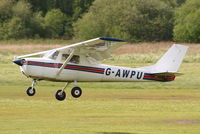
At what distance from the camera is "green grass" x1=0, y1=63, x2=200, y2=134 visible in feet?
78.3

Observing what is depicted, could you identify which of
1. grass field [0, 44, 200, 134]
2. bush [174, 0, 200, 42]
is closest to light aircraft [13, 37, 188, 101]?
grass field [0, 44, 200, 134]

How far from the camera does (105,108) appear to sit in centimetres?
3019

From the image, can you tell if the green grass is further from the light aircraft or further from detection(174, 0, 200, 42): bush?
detection(174, 0, 200, 42): bush

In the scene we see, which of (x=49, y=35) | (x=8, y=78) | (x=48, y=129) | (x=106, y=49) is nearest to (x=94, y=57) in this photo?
(x=106, y=49)

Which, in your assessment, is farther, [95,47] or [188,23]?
[188,23]

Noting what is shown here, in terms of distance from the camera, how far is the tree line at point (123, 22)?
7731 centimetres

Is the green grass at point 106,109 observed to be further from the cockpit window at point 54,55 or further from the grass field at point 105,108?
the cockpit window at point 54,55

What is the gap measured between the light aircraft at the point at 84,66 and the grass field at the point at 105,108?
4.18 feet

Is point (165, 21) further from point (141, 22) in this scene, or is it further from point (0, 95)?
point (0, 95)

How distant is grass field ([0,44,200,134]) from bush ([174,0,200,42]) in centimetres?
2808

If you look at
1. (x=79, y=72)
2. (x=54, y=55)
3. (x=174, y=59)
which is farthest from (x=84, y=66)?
(x=174, y=59)

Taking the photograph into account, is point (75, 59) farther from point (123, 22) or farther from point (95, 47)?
point (123, 22)

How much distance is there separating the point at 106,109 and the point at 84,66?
198 centimetres

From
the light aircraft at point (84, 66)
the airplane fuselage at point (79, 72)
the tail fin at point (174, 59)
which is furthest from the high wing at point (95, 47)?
the tail fin at point (174, 59)
